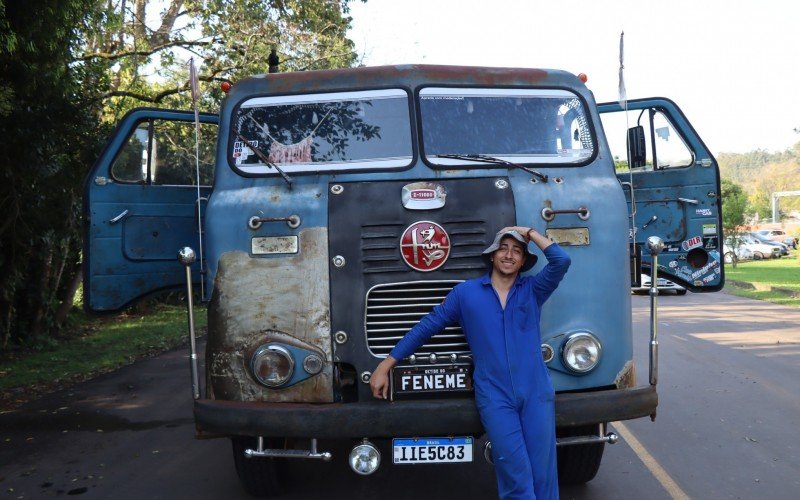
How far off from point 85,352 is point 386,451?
321 inches

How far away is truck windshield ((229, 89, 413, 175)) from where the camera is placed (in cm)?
465

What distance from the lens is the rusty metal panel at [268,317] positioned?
410 centimetres

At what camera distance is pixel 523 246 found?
3.85 metres

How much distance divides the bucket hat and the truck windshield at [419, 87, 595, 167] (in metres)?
0.79

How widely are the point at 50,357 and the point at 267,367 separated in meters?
8.93

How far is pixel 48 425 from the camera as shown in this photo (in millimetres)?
7309

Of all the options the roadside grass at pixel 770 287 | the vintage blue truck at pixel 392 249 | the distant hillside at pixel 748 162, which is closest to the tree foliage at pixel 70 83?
the vintage blue truck at pixel 392 249

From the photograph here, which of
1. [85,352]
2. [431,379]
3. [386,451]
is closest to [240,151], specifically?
[431,379]

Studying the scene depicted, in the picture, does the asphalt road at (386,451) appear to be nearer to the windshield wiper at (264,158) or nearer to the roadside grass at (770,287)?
the windshield wiper at (264,158)

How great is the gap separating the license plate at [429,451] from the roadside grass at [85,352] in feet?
19.9

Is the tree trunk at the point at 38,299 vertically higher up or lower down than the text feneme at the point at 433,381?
lower down

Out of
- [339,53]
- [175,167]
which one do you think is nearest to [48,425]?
[175,167]

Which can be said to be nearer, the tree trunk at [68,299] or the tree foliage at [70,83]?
the tree foliage at [70,83]

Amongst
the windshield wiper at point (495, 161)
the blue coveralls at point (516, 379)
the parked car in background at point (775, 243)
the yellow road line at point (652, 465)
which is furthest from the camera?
the parked car in background at point (775, 243)
